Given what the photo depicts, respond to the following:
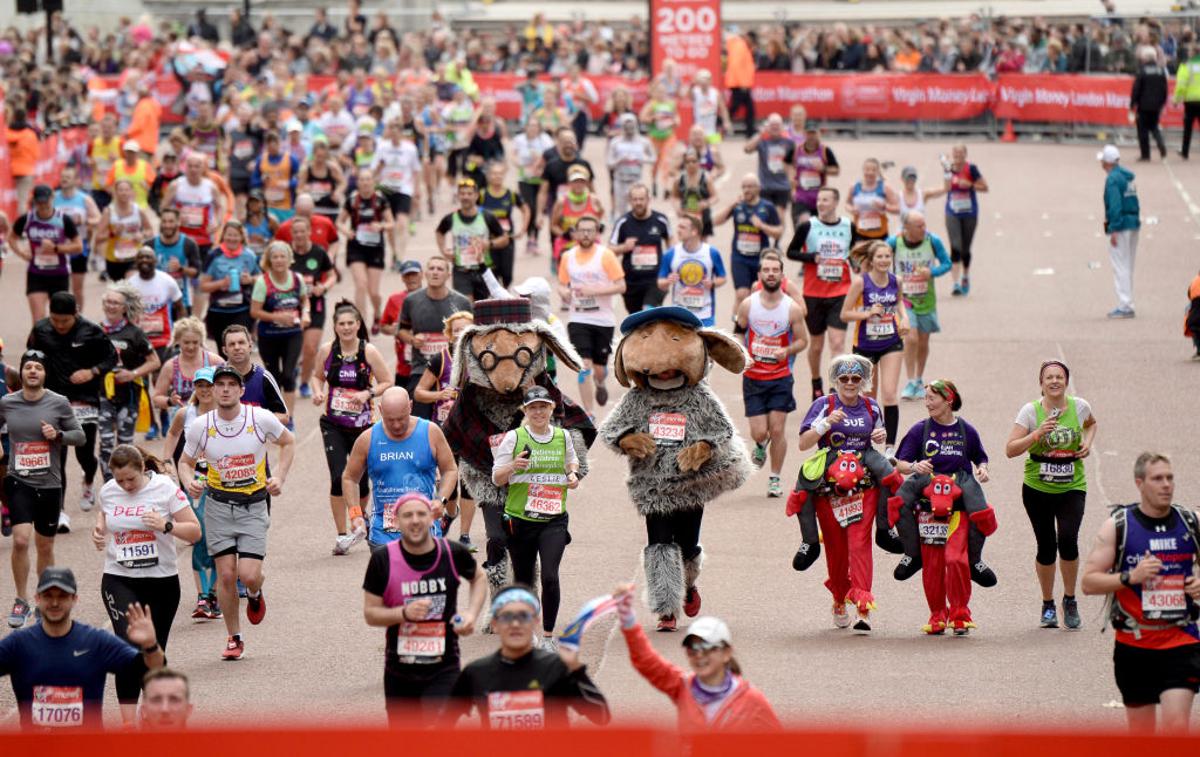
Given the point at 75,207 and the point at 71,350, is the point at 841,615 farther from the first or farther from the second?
the point at 75,207

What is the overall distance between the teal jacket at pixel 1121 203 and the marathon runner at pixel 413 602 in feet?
43.3

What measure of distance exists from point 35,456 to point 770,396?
215 inches

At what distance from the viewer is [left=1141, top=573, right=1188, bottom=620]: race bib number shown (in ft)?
29.4

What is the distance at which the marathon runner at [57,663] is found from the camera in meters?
8.75

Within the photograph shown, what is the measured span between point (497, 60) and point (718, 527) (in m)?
25.5

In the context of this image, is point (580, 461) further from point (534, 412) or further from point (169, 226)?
point (169, 226)

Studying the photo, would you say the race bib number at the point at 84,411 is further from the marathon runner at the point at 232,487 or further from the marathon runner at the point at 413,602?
the marathon runner at the point at 413,602

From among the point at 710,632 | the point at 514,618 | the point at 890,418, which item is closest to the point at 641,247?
the point at 890,418

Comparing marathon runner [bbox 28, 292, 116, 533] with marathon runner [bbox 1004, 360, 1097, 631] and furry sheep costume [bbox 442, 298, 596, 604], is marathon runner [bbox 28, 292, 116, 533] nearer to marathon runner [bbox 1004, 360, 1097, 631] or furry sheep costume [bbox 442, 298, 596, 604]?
furry sheep costume [bbox 442, 298, 596, 604]

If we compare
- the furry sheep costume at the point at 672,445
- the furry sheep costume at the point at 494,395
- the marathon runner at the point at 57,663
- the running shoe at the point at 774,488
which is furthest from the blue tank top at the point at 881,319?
the marathon runner at the point at 57,663

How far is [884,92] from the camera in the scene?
35.2 m

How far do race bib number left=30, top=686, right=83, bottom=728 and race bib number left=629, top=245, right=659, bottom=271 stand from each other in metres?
9.93

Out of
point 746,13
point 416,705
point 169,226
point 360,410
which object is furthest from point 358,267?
point 746,13

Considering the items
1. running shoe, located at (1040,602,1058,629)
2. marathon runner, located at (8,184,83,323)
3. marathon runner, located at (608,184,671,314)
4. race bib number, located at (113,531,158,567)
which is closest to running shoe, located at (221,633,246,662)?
race bib number, located at (113,531,158,567)
